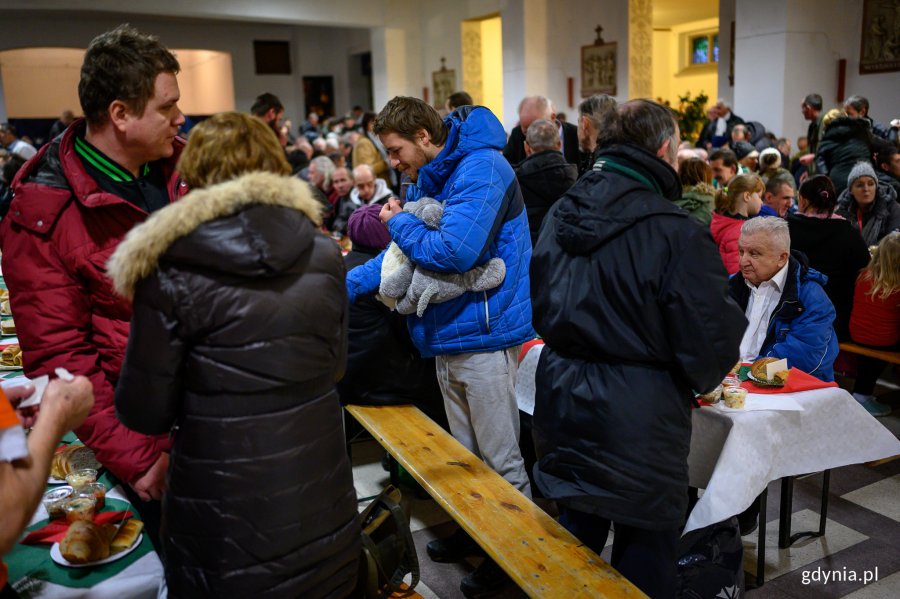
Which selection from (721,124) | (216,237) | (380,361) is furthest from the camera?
(721,124)

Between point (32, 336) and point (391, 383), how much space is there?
2.00 m

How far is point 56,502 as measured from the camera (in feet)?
6.51

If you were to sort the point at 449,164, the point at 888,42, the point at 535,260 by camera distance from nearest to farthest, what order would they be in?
the point at 535,260 → the point at 449,164 → the point at 888,42

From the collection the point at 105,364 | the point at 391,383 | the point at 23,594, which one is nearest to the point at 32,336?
the point at 105,364

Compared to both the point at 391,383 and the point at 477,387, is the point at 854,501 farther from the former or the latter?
the point at 391,383

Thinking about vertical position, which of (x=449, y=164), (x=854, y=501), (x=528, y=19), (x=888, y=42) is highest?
(x=528, y=19)

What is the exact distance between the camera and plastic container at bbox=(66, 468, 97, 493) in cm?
209

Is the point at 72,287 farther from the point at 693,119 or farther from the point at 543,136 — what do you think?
the point at 693,119

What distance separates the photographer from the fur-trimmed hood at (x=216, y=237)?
1513 millimetres

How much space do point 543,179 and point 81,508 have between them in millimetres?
3411

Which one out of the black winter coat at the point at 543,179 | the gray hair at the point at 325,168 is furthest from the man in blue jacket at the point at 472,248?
the gray hair at the point at 325,168

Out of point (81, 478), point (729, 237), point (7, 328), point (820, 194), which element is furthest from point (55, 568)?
point (820, 194)

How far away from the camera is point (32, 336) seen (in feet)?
6.02

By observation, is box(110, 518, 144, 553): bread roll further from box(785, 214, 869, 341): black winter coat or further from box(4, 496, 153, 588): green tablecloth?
box(785, 214, 869, 341): black winter coat
